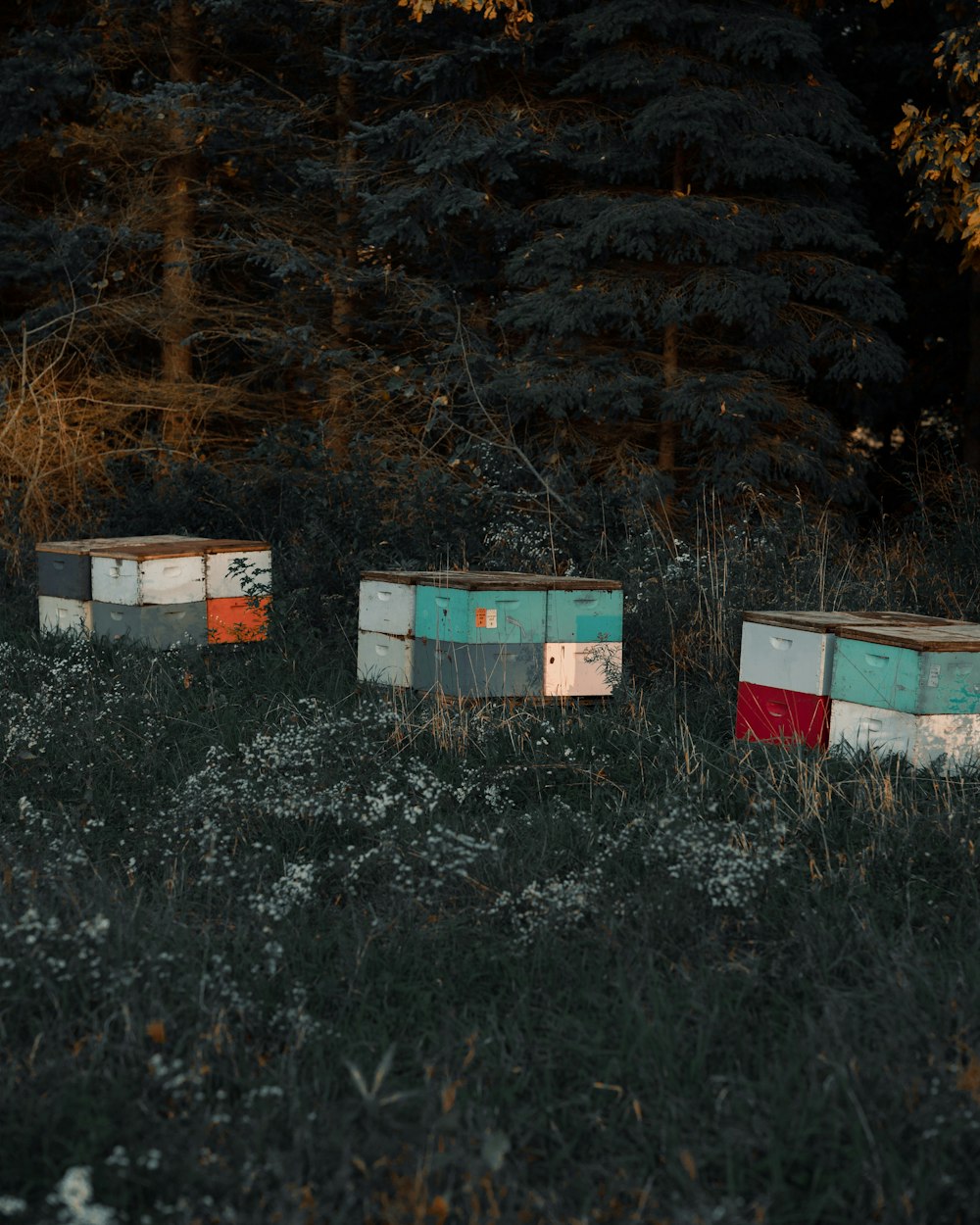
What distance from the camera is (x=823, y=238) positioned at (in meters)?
10.4

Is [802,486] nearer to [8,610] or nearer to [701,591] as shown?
[701,591]

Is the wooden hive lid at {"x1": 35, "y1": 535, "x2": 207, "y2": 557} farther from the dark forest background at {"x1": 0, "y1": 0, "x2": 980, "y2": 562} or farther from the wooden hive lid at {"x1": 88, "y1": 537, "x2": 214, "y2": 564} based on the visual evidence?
the dark forest background at {"x1": 0, "y1": 0, "x2": 980, "y2": 562}

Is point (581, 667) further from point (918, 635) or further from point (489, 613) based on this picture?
point (918, 635)

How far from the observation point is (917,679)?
4.59 metres

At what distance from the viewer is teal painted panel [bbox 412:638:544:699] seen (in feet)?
19.0

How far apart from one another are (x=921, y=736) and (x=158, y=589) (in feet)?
14.2

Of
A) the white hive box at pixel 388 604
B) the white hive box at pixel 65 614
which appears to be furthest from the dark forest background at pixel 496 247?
the white hive box at pixel 388 604

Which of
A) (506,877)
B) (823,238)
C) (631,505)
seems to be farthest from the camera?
(823,238)

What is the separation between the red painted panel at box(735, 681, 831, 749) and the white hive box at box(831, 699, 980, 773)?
0.19 metres

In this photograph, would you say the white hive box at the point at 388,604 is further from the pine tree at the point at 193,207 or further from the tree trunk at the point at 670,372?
the pine tree at the point at 193,207

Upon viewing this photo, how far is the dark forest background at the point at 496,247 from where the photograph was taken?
1023 centimetres

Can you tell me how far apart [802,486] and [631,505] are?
6.71 ft

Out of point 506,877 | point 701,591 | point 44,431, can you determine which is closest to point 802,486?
point 701,591

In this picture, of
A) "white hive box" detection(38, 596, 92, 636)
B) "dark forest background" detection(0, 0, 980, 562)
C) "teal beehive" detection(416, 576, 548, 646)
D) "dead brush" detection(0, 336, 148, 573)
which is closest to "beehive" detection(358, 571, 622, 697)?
"teal beehive" detection(416, 576, 548, 646)
